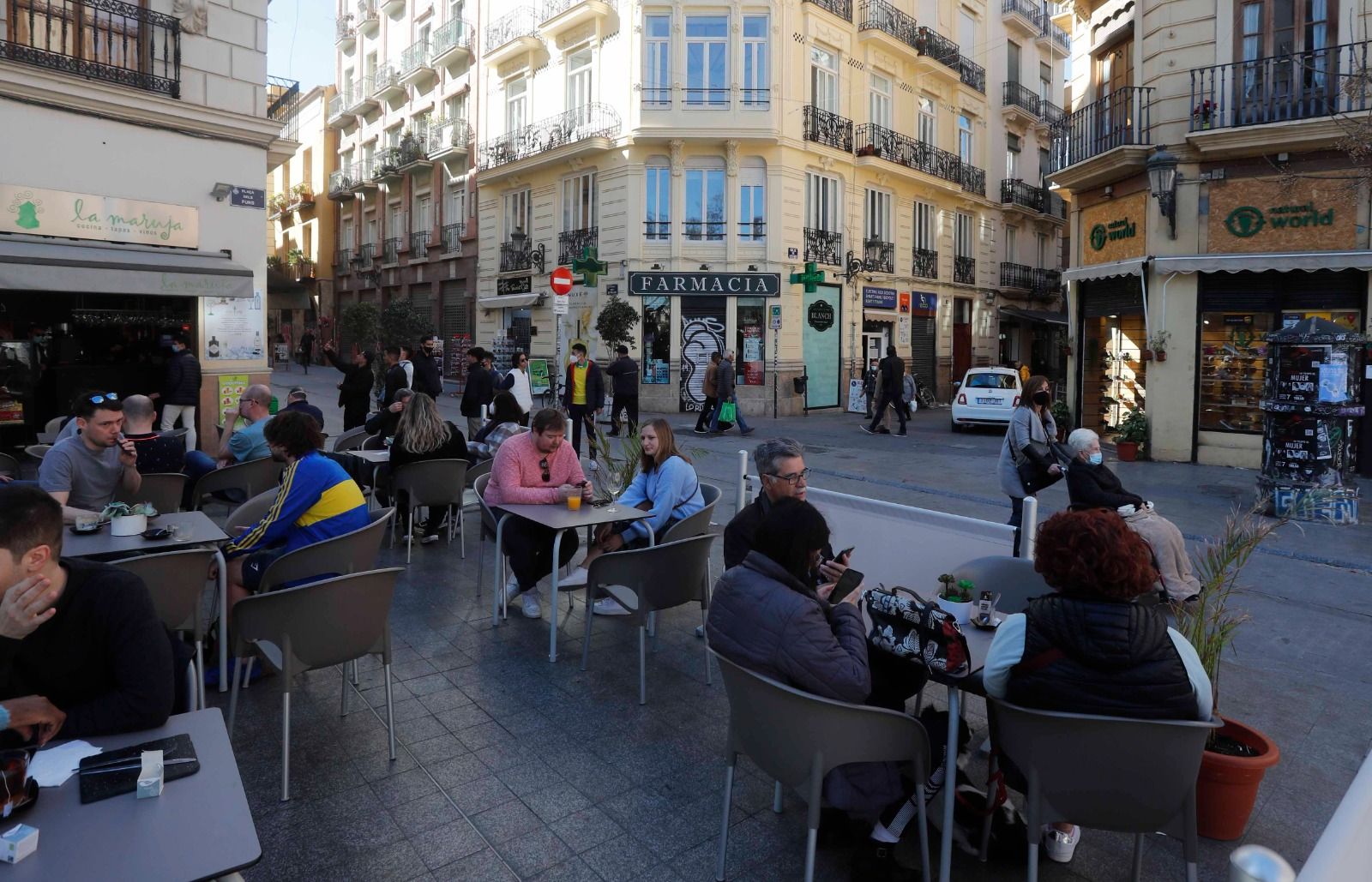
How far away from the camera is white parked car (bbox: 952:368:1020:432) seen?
1867 centimetres

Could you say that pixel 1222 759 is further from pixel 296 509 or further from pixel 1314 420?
pixel 1314 420

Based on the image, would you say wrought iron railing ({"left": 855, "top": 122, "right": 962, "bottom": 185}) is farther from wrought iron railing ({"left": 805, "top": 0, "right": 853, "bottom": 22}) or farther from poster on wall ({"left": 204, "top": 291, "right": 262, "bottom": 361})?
poster on wall ({"left": 204, "top": 291, "right": 262, "bottom": 361})

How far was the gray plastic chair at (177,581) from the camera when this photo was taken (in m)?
3.69

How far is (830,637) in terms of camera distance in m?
2.70

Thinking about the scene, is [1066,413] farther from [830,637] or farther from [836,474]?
[830,637]

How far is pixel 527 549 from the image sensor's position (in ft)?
18.2

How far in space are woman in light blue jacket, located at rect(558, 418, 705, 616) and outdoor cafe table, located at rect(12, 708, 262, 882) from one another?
11.1 feet

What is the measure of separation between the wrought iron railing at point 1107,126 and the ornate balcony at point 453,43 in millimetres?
19148

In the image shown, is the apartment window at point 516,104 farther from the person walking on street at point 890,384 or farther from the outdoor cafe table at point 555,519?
the outdoor cafe table at point 555,519

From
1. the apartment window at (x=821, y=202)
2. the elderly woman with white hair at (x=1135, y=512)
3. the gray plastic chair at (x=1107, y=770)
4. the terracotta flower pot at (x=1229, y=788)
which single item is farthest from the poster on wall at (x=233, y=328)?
the apartment window at (x=821, y=202)

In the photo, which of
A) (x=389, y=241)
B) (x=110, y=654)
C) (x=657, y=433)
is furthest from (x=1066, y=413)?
(x=389, y=241)

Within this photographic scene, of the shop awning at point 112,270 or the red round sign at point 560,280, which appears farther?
the red round sign at point 560,280

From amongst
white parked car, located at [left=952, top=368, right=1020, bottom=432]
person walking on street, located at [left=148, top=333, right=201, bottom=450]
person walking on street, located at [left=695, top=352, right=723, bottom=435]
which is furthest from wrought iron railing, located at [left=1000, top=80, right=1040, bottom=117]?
person walking on street, located at [left=148, top=333, right=201, bottom=450]

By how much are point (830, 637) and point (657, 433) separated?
3.05 meters
